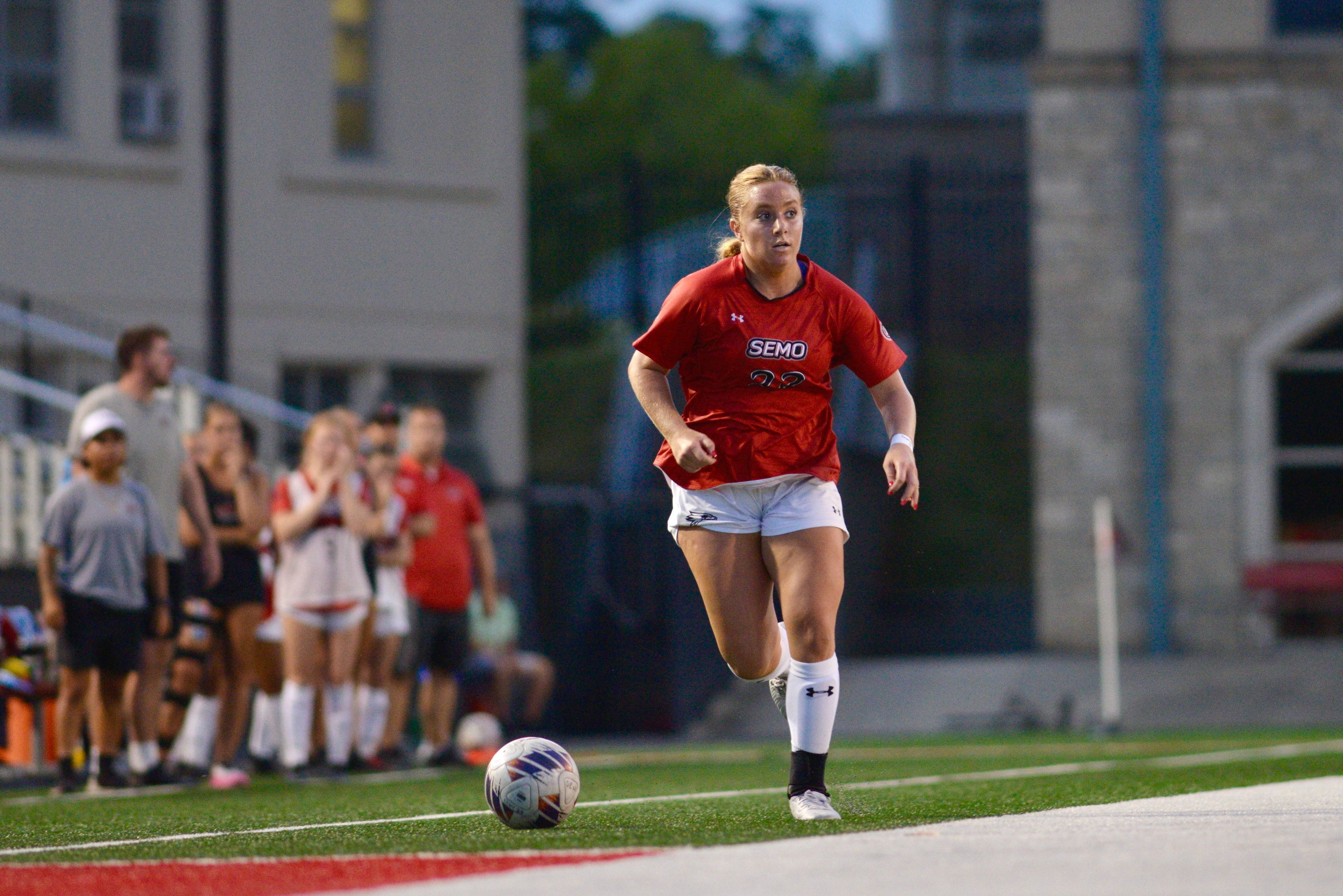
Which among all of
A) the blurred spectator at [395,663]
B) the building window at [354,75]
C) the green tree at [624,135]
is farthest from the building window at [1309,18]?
the green tree at [624,135]

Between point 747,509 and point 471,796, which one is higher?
point 747,509

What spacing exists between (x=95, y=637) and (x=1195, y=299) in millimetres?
14001

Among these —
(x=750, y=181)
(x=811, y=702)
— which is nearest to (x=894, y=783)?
(x=811, y=702)

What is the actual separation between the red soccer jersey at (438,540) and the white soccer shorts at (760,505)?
20.4 ft

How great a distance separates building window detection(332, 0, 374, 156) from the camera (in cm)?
2080

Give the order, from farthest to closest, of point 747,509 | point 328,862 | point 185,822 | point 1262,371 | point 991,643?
point 991,643 < point 1262,371 < point 185,822 < point 747,509 < point 328,862

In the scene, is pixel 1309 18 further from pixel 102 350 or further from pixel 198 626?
pixel 198 626

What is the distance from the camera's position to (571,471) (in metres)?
39.0

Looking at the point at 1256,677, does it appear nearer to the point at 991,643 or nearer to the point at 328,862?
the point at 991,643

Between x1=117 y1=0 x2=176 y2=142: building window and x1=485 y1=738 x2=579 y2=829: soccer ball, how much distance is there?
14.0 m

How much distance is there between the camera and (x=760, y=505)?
6855 millimetres

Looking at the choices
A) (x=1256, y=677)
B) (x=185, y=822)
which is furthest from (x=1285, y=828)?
(x=1256, y=677)

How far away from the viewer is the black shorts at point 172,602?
1062cm

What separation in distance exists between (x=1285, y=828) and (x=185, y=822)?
157 inches
